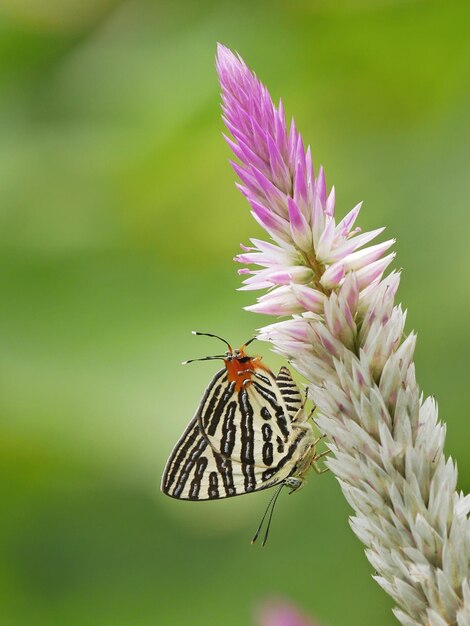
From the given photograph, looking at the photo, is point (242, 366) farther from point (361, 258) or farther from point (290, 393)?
point (361, 258)

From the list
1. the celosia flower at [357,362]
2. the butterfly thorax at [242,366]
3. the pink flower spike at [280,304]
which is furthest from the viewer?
the butterfly thorax at [242,366]

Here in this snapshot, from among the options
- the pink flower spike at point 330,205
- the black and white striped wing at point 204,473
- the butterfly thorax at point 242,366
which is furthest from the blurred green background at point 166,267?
the pink flower spike at point 330,205

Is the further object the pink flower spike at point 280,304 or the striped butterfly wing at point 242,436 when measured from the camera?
the striped butterfly wing at point 242,436

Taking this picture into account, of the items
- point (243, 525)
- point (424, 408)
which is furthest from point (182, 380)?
point (424, 408)

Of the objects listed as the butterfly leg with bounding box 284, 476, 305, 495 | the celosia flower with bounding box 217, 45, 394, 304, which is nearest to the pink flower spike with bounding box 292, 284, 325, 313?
the celosia flower with bounding box 217, 45, 394, 304

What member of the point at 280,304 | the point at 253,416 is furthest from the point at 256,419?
the point at 280,304

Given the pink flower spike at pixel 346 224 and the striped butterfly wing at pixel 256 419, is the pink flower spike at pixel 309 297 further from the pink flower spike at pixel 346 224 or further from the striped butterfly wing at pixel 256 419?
the striped butterfly wing at pixel 256 419

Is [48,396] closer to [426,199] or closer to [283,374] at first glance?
[426,199]

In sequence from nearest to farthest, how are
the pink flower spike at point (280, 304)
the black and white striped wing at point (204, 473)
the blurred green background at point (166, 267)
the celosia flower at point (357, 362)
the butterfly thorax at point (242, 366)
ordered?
the celosia flower at point (357, 362) → the pink flower spike at point (280, 304) → the butterfly thorax at point (242, 366) → the black and white striped wing at point (204, 473) → the blurred green background at point (166, 267)
